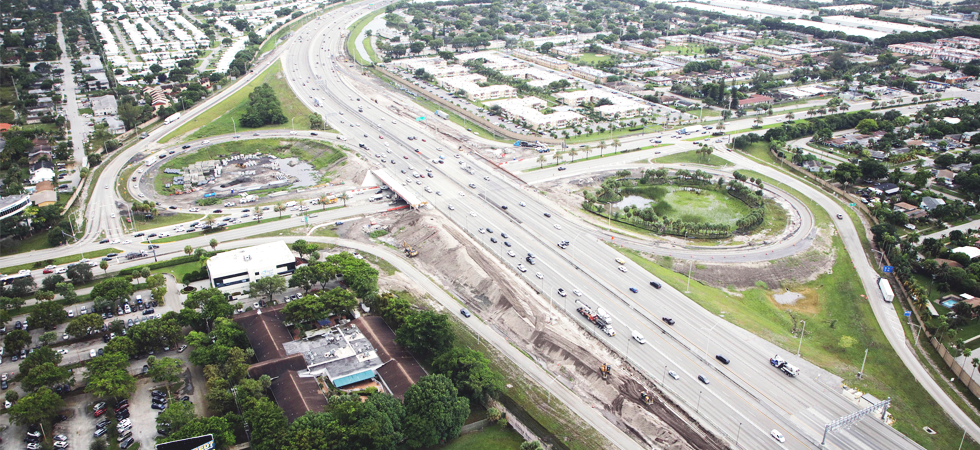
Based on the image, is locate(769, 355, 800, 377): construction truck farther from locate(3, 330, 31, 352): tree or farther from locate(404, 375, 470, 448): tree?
locate(3, 330, 31, 352): tree

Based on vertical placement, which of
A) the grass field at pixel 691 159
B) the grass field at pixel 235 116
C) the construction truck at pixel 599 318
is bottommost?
the construction truck at pixel 599 318

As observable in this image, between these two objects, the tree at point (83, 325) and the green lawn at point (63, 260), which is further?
the green lawn at point (63, 260)

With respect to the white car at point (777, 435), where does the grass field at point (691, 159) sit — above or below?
above

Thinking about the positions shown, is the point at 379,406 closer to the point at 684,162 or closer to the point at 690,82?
the point at 684,162

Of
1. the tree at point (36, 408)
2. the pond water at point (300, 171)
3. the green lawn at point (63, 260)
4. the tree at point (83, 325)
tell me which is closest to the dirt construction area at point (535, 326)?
the pond water at point (300, 171)

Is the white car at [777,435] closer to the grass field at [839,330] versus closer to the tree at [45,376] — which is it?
the grass field at [839,330]

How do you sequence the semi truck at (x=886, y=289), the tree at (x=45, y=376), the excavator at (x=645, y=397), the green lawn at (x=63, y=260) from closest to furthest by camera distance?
the excavator at (x=645, y=397) < the tree at (x=45, y=376) < the semi truck at (x=886, y=289) < the green lawn at (x=63, y=260)

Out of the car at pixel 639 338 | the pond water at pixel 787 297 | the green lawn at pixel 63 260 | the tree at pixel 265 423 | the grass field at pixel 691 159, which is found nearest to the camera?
the tree at pixel 265 423

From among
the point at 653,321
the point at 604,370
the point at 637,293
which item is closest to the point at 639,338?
the point at 653,321
